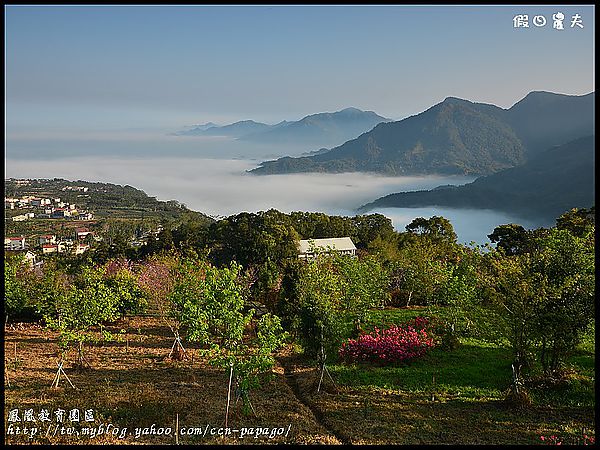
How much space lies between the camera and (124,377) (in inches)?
439

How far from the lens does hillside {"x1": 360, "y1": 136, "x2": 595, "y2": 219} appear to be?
79125 mm

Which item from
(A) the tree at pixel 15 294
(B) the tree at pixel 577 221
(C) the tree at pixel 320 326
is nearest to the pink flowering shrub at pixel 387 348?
(C) the tree at pixel 320 326

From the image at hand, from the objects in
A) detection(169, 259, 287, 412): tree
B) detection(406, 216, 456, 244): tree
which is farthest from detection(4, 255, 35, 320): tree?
detection(406, 216, 456, 244): tree

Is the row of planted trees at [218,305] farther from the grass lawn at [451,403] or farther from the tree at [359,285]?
the grass lawn at [451,403]

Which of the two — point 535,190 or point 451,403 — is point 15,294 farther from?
point 535,190

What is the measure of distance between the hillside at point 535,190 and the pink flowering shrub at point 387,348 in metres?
69.1

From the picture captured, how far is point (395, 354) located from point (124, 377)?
6.26 m

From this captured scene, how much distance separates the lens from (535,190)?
93.1 m

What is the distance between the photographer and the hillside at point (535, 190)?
260 feet

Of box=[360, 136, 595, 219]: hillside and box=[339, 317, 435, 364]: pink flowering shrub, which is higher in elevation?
box=[360, 136, 595, 219]: hillside

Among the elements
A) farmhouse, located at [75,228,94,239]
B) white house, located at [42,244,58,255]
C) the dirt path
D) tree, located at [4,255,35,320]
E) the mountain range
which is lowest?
white house, located at [42,244,58,255]

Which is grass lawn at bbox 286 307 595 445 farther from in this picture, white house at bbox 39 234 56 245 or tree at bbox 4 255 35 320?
white house at bbox 39 234 56 245

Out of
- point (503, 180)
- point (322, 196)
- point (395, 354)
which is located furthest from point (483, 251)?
point (322, 196)

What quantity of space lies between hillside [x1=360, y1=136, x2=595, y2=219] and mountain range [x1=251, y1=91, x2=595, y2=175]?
3239 cm
